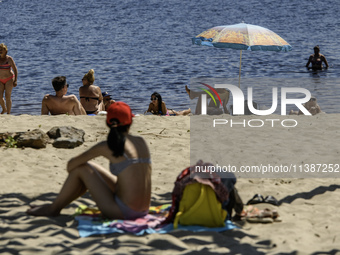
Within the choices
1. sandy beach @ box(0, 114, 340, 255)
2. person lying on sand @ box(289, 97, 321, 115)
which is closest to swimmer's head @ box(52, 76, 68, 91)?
sandy beach @ box(0, 114, 340, 255)

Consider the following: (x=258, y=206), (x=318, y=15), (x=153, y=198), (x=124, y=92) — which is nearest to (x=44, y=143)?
(x=153, y=198)

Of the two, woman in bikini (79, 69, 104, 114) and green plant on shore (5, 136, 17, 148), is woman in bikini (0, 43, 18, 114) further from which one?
green plant on shore (5, 136, 17, 148)

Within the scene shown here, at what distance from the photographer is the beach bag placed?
16.8 ft

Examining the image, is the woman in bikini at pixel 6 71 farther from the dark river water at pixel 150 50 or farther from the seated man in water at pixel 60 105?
the dark river water at pixel 150 50

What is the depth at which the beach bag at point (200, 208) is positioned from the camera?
5.12 metres

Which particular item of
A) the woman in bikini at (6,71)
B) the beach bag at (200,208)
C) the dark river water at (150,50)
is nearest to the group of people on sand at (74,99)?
the woman in bikini at (6,71)

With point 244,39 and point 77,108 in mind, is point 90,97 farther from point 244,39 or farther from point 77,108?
point 244,39

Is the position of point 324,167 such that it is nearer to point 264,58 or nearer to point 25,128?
point 25,128

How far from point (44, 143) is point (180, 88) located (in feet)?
37.3

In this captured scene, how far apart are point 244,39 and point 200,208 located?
7298 mm

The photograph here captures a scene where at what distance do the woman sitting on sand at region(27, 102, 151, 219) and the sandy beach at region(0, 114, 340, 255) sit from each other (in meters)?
0.34

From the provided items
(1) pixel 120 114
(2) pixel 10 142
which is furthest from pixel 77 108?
(1) pixel 120 114

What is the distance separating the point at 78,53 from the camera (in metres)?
28.0

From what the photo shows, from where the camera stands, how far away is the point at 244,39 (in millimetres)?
11875
